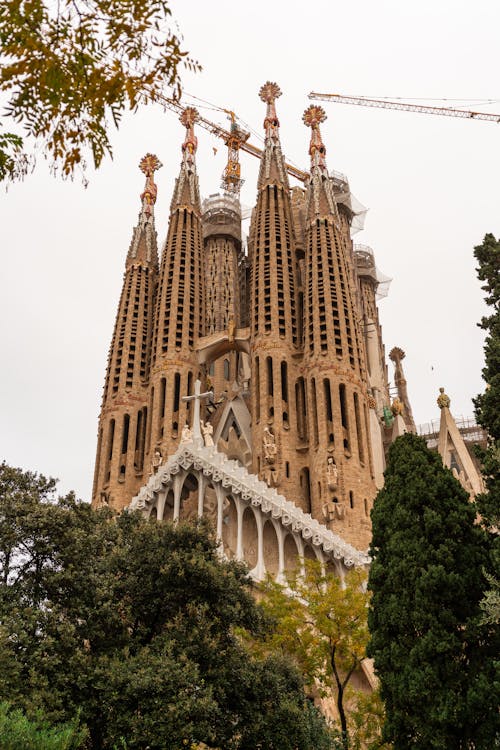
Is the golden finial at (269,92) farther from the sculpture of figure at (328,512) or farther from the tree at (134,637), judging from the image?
the tree at (134,637)

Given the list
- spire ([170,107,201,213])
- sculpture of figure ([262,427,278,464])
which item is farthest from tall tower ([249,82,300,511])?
spire ([170,107,201,213])

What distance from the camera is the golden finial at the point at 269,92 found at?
58.3 metres

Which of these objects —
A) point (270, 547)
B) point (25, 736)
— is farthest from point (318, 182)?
point (25, 736)

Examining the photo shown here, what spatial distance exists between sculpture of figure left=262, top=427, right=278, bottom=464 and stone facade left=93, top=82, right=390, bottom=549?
0.19 ft

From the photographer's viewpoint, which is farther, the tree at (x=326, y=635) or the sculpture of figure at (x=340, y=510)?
the sculpture of figure at (x=340, y=510)

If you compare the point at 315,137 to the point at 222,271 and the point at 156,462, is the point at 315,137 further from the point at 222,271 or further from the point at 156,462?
the point at 156,462

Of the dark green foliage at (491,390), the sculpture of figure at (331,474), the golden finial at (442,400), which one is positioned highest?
the golden finial at (442,400)

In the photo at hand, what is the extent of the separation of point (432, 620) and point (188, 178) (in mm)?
45230

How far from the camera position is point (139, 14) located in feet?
19.6

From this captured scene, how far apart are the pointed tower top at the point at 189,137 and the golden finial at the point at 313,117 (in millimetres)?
7989

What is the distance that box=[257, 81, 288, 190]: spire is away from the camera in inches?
2070

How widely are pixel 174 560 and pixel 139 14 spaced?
1112 cm

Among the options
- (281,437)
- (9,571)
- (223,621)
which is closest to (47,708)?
(9,571)

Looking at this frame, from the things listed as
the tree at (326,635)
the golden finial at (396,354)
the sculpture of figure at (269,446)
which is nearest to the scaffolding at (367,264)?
A: the golden finial at (396,354)
